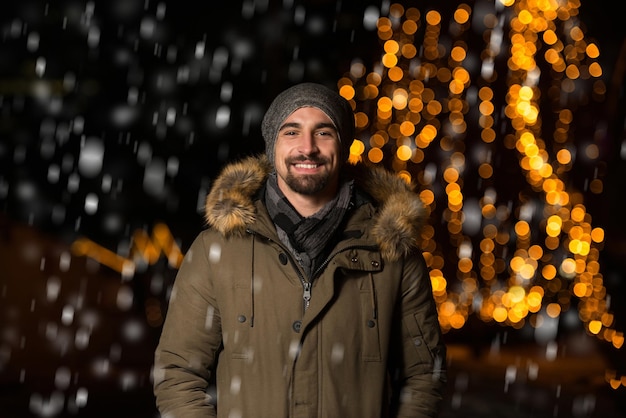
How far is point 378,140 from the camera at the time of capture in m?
7.31

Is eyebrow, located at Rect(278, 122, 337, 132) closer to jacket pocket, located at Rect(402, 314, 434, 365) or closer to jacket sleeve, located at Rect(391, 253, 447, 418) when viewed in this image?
jacket sleeve, located at Rect(391, 253, 447, 418)

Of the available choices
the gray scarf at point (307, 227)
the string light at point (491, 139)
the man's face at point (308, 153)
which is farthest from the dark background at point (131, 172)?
the man's face at point (308, 153)

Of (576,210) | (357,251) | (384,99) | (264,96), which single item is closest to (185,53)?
(264,96)

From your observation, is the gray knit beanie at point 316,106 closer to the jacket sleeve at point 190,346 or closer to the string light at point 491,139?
the jacket sleeve at point 190,346

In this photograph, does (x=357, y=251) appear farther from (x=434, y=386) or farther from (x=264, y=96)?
(x=264, y=96)

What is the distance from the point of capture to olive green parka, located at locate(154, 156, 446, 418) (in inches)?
97.1

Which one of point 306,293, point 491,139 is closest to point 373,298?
point 306,293

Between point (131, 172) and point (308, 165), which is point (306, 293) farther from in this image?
point (131, 172)

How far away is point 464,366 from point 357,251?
5.17 meters

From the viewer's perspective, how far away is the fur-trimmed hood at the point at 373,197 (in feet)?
8.47

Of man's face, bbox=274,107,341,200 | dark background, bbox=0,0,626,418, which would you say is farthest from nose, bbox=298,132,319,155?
→ dark background, bbox=0,0,626,418

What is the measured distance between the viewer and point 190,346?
251 centimetres

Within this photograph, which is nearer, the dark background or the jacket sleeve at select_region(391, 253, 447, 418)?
the jacket sleeve at select_region(391, 253, 447, 418)

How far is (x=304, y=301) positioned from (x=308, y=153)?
1.48ft
